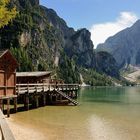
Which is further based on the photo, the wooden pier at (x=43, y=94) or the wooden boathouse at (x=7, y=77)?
the wooden pier at (x=43, y=94)

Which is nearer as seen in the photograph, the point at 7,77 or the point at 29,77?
the point at 7,77

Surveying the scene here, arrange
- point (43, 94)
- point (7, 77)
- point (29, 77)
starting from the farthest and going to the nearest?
1. point (29, 77)
2. point (43, 94)
3. point (7, 77)

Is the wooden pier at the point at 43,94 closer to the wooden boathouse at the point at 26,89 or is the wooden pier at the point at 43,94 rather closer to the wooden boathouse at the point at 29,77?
the wooden boathouse at the point at 26,89

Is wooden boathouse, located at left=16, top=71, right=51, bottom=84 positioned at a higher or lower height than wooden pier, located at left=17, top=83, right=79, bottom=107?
higher

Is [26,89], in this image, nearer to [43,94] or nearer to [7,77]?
[7,77]

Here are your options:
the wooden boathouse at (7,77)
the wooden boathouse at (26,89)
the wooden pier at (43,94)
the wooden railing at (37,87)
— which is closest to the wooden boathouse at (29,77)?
the wooden boathouse at (26,89)

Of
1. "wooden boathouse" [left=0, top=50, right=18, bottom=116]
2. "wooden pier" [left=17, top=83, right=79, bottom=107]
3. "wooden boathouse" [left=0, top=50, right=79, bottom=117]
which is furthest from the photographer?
"wooden pier" [left=17, top=83, right=79, bottom=107]

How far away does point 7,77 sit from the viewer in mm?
39125

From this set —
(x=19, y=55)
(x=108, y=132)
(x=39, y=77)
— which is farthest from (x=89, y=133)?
(x=19, y=55)

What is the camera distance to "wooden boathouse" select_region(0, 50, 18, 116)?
3772 centimetres

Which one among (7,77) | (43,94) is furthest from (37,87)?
(7,77)

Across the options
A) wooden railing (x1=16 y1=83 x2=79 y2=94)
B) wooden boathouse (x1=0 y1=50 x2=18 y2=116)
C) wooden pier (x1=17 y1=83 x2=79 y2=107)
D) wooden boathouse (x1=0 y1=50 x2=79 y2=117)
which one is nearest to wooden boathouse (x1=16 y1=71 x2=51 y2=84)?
wooden boathouse (x1=0 y1=50 x2=79 y2=117)

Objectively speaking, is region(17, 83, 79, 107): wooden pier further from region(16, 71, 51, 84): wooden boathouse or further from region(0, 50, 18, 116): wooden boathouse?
region(0, 50, 18, 116): wooden boathouse

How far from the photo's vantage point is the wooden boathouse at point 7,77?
3772 cm
